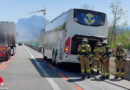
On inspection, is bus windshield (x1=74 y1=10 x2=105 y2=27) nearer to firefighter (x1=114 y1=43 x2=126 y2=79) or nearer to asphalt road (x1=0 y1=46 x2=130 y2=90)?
firefighter (x1=114 y1=43 x2=126 y2=79)

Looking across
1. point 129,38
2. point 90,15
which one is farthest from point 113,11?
point 90,15

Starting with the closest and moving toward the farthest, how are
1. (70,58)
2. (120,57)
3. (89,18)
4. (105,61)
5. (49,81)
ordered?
(49,81) → (105,61) → (120,57) → (70,58) → (89,18)

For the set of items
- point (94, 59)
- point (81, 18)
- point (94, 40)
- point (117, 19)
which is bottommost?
point (94, 59)

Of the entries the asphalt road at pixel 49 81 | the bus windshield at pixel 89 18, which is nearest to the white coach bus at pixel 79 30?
the bus windshield at pixel 89 18

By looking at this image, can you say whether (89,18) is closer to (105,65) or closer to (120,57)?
(120,57)

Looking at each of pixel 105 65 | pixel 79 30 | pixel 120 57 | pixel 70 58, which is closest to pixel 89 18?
pixel 79 30

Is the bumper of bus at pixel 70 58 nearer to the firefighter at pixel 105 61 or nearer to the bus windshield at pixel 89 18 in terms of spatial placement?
the bus windshield at pixel 89 18

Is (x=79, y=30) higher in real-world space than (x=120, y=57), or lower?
higher

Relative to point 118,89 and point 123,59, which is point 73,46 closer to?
point 123,59

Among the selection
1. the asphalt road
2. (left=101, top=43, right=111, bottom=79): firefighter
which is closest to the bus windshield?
(left=101, top=43, right=111, bottom=79): firefighter

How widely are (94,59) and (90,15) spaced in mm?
2914

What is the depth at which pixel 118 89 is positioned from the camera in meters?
8.70

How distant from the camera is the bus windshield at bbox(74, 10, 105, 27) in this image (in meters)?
13.9

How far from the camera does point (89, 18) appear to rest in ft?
46.0
